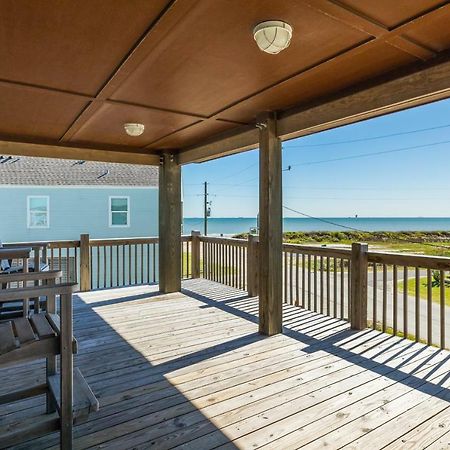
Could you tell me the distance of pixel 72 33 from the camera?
2115mm

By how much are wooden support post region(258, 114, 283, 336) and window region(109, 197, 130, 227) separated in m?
7.79

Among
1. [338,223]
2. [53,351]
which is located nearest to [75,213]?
[53,351]

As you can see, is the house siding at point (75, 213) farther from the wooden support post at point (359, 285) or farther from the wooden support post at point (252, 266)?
the wooden support post at point (359, 285)

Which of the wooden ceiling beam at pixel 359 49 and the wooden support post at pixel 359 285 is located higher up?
the wooden ceiling beam at pixel 359 49

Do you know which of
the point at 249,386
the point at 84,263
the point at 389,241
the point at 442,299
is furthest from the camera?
the point at 389,241

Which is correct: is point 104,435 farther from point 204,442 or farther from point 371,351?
point 371,351

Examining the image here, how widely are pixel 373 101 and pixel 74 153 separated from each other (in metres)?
4.31

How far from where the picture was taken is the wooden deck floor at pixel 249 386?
85.5 inches

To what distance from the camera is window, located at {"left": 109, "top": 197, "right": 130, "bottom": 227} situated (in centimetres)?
1106

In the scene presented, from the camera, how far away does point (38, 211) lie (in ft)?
34.2

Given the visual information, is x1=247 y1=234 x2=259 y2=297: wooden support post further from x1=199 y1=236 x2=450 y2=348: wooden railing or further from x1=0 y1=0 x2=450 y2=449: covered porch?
x1=0 y1=0 x2=450 y2=449: covered porch

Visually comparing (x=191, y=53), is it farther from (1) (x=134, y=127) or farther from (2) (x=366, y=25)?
(1) (x=134, y=127)

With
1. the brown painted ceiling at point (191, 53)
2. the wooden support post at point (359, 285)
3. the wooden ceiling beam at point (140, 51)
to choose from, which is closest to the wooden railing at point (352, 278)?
the wooden support post at point (359, 285)

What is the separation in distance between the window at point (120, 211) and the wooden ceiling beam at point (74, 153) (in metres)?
5.28
